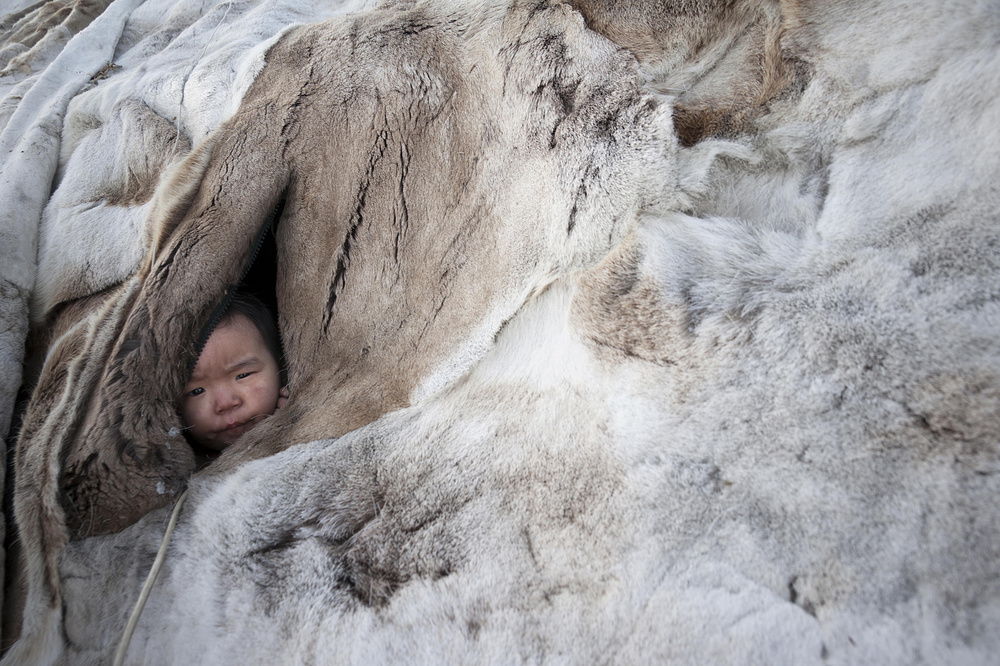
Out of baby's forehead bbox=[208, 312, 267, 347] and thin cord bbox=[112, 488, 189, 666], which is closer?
thin cord bbox=[112, 488, 189, 666]

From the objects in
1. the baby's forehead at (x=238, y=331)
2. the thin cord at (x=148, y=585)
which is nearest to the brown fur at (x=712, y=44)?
the baby's forehead at (x=238, y=331)

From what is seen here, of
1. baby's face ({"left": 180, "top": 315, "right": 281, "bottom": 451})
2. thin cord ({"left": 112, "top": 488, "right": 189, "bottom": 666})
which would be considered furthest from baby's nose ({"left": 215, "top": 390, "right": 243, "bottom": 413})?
thin cord ({"left": 112, "top": 488, "right": 189, "bottom": 666})

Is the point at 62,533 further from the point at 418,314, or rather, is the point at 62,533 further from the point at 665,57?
the point at 665,57

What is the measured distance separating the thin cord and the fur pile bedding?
0.07ft

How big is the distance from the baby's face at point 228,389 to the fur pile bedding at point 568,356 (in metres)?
0.10

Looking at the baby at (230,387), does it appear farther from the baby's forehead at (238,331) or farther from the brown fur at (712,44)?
the brown fur at (712,44)

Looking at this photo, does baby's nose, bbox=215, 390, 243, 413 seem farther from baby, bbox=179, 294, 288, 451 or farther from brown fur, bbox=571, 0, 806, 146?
brown fur, bbox=571, 0, 806, 146

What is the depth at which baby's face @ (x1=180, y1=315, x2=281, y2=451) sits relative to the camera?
1340mm

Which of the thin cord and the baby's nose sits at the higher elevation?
the baby's nose

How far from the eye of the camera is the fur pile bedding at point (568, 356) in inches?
29.4

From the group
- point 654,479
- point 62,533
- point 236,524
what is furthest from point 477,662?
point 62,533

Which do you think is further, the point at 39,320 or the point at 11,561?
the point at 39,320

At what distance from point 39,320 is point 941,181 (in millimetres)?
2016

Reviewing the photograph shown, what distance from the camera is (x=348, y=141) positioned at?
1.35 m
